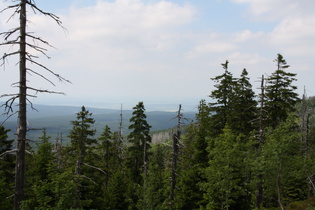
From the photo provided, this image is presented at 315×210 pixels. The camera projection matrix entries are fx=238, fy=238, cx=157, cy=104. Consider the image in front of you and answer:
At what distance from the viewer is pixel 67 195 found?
15.8 metres

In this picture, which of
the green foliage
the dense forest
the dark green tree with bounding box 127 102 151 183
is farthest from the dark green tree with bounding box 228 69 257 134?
the dark green tree with bounding box 127 102 151 183

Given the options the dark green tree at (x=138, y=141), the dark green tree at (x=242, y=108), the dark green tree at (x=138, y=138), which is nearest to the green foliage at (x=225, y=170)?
the dark green tree at (x=242, y=108)

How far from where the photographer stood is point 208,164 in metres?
24.5

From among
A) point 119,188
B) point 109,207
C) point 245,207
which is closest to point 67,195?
point 109,207

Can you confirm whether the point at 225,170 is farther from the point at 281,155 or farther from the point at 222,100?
the point at 222,100

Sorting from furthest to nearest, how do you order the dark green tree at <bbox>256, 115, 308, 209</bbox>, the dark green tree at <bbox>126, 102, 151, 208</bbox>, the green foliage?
the dark green tree at <bbox>126, 102, 151, 208</bbox> < the green foliage < the dark green tree at <bbox>256, 115, 308, 209</bbox>

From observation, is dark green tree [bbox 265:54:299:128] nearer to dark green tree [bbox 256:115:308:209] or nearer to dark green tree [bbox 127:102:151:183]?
dark green tree [bbox 256:115:308:209]

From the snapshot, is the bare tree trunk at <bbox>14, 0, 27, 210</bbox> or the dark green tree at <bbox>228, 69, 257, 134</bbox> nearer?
the bare tree trunk at <bbox>14, 0, 27, 210</bbox>

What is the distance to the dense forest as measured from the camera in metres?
19.0

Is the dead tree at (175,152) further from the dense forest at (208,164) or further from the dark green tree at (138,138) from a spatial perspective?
the dark green tree at (138,138)

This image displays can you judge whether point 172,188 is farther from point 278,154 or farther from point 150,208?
point 278,154

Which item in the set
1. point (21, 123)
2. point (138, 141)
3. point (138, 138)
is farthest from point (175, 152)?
point (21, 123)

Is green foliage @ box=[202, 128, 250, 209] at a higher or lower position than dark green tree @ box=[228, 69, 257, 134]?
lower

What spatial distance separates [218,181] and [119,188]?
1398 cm
